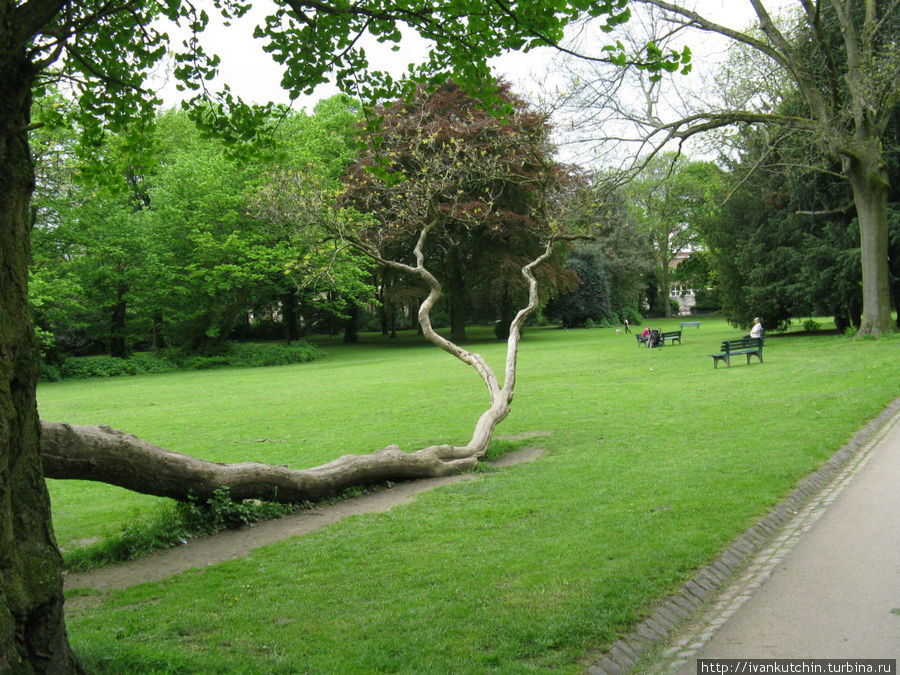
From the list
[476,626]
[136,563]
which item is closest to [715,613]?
[476,626]

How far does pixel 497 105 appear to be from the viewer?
24.2 feet

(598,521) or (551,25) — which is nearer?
(551,25)

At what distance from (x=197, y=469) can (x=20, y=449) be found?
4.52 m

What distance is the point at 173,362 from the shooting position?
38.8 metres

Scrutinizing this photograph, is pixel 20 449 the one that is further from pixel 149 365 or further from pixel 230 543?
pixel 149 365

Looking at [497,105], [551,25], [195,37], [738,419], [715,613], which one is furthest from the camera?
[738,419]

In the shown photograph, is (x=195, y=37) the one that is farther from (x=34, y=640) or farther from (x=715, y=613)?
(x=715, y=613)

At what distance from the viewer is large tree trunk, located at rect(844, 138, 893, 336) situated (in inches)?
1013

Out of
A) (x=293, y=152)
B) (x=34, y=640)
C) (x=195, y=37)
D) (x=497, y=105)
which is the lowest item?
(x=34, y=640)

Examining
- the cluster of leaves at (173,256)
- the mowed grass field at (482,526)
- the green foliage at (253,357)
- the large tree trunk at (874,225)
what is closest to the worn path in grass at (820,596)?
the mowed grass field at (482,526)

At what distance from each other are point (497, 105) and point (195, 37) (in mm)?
2950

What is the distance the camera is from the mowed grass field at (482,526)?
4930mm

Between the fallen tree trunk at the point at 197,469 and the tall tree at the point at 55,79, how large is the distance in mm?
2943

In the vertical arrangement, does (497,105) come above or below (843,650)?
above
